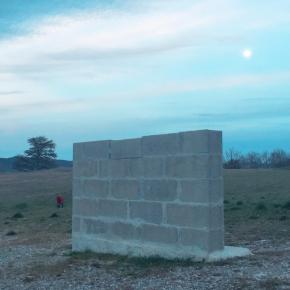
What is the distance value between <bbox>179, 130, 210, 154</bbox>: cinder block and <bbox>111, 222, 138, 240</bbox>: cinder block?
206 cm

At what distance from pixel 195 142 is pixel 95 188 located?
3.20 m

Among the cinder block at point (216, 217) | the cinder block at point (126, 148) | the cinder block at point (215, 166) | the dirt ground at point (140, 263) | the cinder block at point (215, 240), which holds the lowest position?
the dirt ground at point (140, 263)

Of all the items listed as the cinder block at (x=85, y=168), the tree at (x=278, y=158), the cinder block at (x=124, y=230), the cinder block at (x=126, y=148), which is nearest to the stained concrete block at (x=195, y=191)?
the cinder block at (x=126, y=148)

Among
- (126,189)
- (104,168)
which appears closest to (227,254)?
(126,189)

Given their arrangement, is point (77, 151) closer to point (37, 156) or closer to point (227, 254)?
point (227, 254)

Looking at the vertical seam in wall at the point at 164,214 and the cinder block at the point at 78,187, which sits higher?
the cinder block at the point at 78,187

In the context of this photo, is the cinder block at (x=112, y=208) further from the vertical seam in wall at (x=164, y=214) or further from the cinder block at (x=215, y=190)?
the cinder block at (x=215, y=190)

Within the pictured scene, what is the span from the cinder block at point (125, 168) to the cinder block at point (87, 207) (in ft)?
3.00

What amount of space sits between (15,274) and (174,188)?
10.7 feet

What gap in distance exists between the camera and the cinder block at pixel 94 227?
14.0 meters

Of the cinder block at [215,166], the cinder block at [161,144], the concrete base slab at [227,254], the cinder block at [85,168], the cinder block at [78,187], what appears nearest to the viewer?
the concrete base slab at [227,254]

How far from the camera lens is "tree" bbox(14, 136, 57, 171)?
78875 millimetres

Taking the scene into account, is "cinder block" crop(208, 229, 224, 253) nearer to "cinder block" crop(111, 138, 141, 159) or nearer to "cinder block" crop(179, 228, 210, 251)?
"cinder block" crop(179, 228, 210, 251)

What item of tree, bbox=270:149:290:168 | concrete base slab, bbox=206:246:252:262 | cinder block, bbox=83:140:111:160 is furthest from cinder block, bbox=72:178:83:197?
tree, bbox=270:149:290:168
